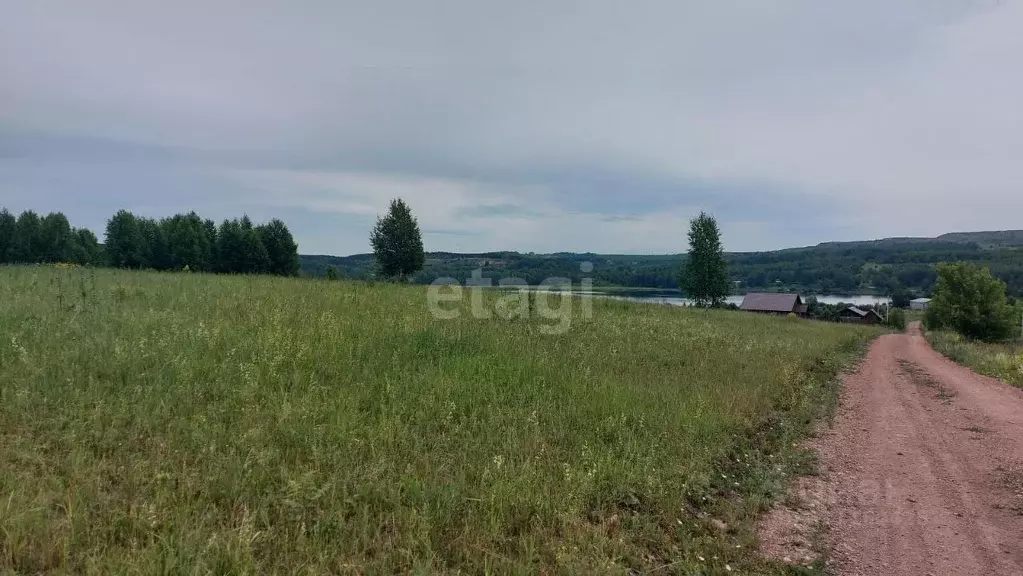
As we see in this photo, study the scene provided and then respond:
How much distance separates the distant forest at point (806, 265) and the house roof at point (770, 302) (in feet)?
15.2

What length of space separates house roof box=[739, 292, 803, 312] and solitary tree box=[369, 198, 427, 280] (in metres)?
50.8

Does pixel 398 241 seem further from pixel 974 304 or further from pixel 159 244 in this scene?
pixel 974 304

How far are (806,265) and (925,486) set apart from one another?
456ft

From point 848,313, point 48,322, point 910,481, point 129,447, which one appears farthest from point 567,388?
point 848,313

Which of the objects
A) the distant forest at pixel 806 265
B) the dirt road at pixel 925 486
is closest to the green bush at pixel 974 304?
the distant forest at pixel 806 265

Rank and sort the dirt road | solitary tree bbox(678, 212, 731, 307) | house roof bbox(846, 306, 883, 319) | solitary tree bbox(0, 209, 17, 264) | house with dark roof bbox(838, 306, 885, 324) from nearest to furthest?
the dirt road
solitary tree bbox(678, 212, 731, 307)
solitary tree bbox(0, 209, 17, 264)
house with dark roof bbox(838, 306, 885, 324)
house roof bbox(846, 306, 883, 319)

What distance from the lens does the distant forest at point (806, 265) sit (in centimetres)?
4041

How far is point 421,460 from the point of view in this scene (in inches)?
178

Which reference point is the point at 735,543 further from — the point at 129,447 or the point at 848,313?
the point at 848,313

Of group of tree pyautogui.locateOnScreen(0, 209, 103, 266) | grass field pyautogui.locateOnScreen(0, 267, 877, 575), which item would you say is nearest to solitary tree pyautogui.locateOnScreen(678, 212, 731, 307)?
grass field pyautogui.locateOnScreen(0, 267, 877, 575)

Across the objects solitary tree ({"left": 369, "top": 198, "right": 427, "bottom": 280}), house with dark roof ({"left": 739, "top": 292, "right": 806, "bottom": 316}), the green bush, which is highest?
solitary tree ({"left": 369, "top": 198, "right": 427, "bottom": 280})

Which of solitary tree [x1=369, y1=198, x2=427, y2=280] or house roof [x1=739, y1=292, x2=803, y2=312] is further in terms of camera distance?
house roof [x1=739, y1=292, x2=803, y2=312]
